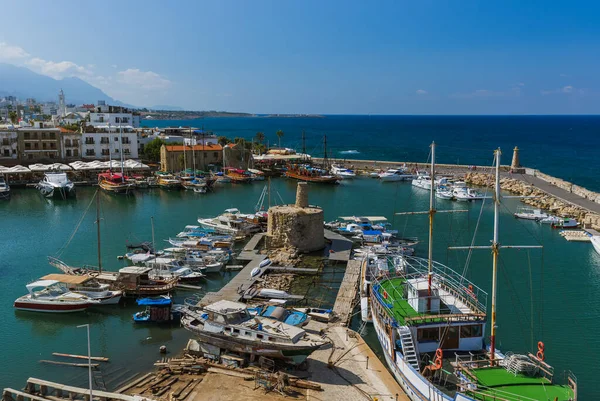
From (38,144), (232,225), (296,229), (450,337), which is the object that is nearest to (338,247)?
(296,229)

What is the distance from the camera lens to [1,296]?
3288 centimetres

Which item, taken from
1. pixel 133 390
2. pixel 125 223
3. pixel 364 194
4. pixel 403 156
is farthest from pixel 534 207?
pixel 403 156

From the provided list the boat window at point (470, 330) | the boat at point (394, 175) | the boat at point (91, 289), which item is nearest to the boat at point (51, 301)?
the boat at point (91, 289)

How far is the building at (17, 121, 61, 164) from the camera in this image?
85.8 meters

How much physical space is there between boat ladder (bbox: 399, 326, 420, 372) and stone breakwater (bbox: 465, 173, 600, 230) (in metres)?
23.9

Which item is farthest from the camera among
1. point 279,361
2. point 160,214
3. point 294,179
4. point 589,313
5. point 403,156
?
point 403,156

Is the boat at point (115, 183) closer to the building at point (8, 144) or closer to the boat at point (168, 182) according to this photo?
the boat at point (168, 182)

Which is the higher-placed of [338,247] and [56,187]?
[56,187]

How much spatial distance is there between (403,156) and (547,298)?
99661 mm

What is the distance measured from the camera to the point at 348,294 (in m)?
31.9

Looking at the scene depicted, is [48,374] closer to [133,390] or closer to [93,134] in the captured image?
[133,390]

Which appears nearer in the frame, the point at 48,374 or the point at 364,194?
the point at 48,374

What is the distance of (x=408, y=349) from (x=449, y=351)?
6.97ft

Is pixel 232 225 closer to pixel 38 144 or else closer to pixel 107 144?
pixel 107 144
